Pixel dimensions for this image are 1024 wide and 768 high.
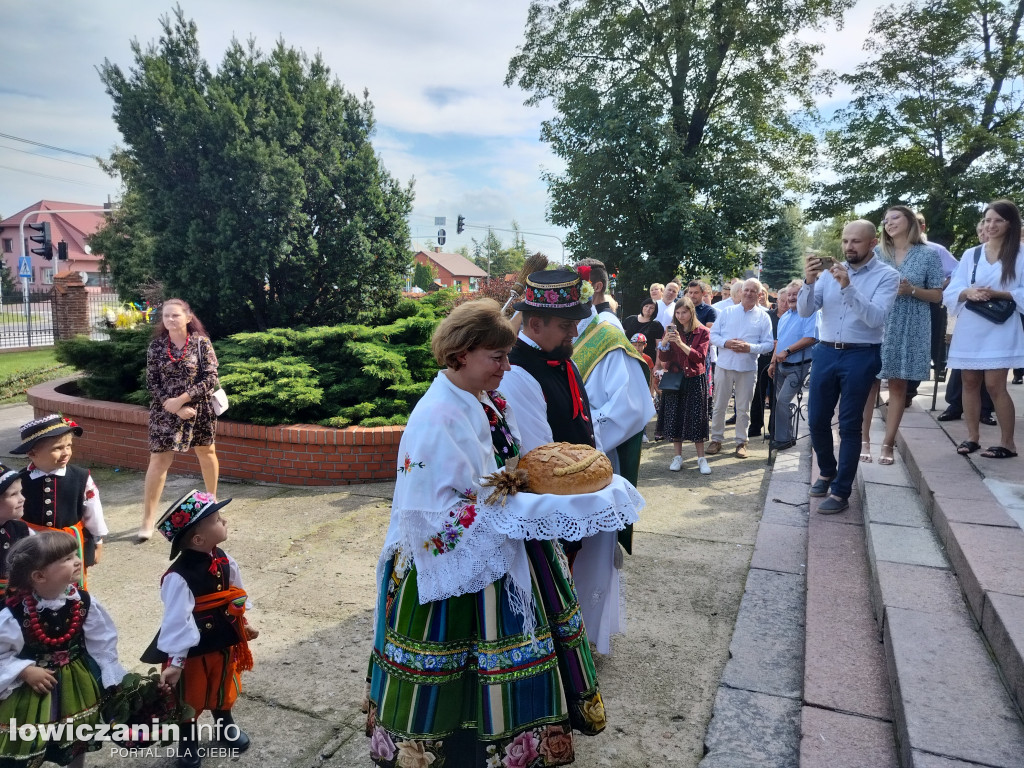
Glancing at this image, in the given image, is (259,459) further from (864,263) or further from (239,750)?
(864,263)

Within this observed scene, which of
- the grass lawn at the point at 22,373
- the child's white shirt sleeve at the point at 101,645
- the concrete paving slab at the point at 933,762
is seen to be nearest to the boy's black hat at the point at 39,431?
the child's white shirt sleeve at the point at 101,645

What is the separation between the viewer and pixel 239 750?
2865 mm

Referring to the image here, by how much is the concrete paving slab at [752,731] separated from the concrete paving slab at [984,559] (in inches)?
41.0

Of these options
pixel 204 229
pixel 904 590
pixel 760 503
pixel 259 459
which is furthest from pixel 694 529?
pixel 204 229

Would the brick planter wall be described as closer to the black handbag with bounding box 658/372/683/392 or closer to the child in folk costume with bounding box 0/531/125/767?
the black handbag with bounding box 658/372/683/392

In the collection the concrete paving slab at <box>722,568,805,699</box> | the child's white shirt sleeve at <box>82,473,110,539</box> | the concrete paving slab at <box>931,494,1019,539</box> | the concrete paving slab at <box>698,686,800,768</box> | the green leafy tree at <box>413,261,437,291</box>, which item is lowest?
the concrete paving slab at <box>698,686,800,768</box>

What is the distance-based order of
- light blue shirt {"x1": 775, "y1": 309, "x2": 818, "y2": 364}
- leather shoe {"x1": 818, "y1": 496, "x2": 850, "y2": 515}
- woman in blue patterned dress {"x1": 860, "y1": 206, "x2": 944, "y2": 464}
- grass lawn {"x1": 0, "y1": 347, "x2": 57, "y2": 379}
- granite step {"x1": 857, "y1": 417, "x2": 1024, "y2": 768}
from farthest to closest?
grass lawn {"x1": 0, "y1": 347, "x2": 57, "y2": 379}
light blue shirt {"x1": 775, "y1": 309, "x2": 818, "y2": 364}
woman in blue patterned dress {"x1": 860, "y1": 206, "x2": 944, "y2": 464}
leather shoe {"x1": 818, "y1": 496, "x2": 850, "y2": 515}
granite step {"x1": 857, "y1": 417, "x2": 1024, "y2": 768}

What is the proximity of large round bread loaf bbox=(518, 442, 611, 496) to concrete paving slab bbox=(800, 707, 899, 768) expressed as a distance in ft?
4.66

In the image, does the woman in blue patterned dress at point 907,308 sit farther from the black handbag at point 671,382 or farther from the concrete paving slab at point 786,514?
the black handbag at point 671,382

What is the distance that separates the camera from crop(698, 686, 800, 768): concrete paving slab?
2750mm

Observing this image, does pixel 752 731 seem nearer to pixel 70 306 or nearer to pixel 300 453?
pixel 300 453

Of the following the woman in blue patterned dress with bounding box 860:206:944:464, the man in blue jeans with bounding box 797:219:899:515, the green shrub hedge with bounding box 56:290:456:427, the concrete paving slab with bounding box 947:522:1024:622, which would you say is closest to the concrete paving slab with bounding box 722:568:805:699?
the concrete paving slab with bounding box 947:522:1024:622

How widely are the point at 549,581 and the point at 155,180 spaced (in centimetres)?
814

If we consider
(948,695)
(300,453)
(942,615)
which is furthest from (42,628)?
(300,453)
